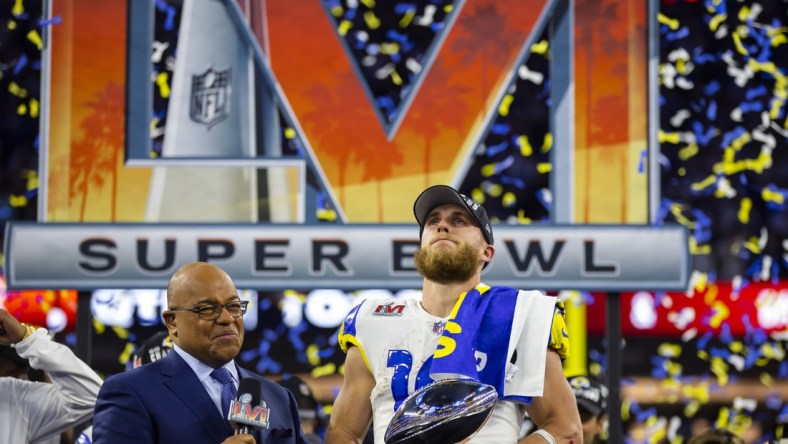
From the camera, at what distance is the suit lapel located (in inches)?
102

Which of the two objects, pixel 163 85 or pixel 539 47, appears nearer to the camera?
pixel 163 85

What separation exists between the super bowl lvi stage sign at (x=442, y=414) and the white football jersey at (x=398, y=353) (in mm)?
500

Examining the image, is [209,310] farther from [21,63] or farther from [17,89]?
[17,89]

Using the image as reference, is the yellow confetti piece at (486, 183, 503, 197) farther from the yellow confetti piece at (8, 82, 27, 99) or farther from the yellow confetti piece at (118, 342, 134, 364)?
the yellow confetti piece at (8, 82, 27, 99)

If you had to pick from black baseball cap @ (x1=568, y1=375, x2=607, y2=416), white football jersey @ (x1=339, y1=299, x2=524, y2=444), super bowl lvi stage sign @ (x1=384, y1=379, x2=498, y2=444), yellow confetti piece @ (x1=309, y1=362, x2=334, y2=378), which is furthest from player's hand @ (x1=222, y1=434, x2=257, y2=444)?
yellow confetti piece @ (x1=309, y1=362, x2=334, y2=378)

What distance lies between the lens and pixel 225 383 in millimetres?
2695

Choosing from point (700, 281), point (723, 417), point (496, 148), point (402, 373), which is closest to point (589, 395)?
point (402, 373)

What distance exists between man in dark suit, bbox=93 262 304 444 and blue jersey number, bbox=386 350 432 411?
0.35m

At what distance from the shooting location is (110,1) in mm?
5043

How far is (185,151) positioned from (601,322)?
3.83 metres

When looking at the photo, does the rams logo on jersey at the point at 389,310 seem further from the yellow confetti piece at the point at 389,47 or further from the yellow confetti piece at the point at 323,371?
the yellow confetti piece at the point at 323,371

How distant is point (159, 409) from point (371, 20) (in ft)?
12.8

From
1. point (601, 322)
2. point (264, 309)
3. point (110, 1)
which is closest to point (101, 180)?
point (110, 1)

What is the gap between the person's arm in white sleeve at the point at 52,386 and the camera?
11.2 feet
